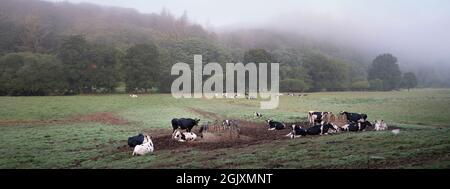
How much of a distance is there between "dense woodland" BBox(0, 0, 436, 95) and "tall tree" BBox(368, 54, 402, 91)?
3.9 inches

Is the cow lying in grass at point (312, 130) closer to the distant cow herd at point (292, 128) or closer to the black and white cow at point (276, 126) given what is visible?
the distant cow herd at point (292, 128)

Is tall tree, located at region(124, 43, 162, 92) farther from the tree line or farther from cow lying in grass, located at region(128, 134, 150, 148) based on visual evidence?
cow lying in grass, located at region(128, 134, 150, 148)

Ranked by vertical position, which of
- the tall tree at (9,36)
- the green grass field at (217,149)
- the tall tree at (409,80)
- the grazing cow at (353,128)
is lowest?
the green grass field at (217,149)

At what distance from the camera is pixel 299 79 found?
162ft

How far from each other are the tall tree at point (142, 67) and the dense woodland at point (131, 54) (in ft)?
0.42

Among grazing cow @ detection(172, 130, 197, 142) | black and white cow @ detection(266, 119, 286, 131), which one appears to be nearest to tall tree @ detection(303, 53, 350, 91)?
black and white cow @ detection(266, 119, 286, 131)

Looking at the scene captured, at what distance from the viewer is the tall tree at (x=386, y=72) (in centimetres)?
3429

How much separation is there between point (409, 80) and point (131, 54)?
32.5 metres

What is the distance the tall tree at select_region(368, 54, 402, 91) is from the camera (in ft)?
112

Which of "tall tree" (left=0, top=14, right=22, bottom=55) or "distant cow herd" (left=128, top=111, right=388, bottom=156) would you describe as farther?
"tall tree" (left=0, top=14, right=22, bottom=55)

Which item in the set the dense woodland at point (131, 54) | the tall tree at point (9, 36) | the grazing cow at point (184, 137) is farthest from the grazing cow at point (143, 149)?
the tall tree at point (9, 36)

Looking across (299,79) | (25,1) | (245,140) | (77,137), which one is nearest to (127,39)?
(25,1)

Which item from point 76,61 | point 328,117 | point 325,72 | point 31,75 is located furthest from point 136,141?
point 76,61

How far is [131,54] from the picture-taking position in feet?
166
